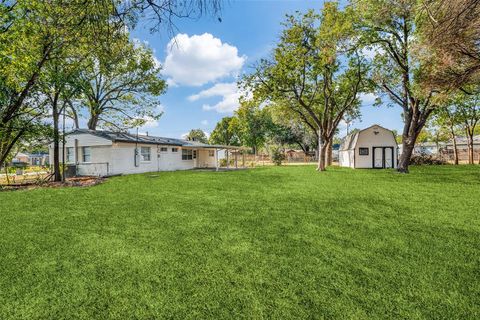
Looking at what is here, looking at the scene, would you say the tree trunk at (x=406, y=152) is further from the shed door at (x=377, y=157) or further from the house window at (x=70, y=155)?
the house window at (x=70, y=155)

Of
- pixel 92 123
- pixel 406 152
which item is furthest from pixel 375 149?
pixel 92 123

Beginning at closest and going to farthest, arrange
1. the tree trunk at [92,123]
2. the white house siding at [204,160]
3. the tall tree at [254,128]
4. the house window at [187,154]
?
the tree trunk at [92,123]
the house window at [187,154]
the white house siding at [204,160]
the tall tree at [254,128]

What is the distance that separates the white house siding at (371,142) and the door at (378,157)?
0.27 meters

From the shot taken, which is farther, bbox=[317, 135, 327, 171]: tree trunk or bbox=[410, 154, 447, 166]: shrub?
bbox=[410, 154, 447, 166]: shrub

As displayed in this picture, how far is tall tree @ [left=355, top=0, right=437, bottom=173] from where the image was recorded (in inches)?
536

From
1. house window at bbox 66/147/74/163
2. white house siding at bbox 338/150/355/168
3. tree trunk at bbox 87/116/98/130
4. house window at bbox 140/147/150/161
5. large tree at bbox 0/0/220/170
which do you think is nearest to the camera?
large tree at bbox 0/0/220/170

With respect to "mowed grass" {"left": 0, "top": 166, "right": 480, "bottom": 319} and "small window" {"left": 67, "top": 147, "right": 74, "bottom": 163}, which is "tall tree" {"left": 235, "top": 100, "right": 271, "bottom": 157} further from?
"mowed grass" {"left": 0, "top": 166, "right": 480, "bottom": 319}

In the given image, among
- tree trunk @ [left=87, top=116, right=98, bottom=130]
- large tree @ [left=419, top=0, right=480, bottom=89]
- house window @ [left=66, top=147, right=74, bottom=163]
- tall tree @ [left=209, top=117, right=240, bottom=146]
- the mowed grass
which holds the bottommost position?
the mowed grass

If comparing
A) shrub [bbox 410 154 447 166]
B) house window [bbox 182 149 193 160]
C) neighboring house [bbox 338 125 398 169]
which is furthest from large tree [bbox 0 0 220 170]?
shrub [bbox 410 154 447 166]

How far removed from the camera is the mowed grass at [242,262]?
100 inches

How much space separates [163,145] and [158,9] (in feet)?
67.4

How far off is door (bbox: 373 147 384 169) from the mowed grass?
17976 millimetres

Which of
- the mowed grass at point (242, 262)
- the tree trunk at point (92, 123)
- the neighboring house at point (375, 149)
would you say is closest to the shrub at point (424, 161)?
the neighboring house at point (375, 149)

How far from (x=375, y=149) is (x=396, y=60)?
990 centimetres
